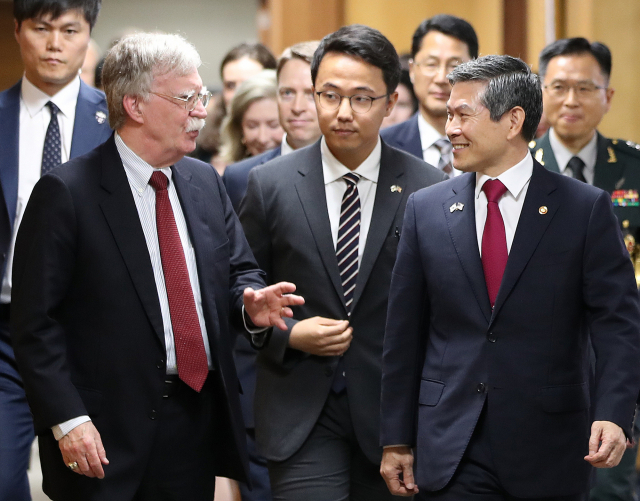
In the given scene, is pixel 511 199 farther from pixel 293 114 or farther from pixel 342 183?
pixel 293 114

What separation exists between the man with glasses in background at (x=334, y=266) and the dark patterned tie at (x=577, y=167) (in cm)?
123

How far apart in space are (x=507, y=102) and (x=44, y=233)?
1.44 m

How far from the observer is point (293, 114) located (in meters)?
4.59

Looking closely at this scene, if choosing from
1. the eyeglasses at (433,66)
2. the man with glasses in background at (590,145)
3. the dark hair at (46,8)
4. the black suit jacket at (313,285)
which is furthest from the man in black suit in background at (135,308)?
the man with glasses in background at (590,145)

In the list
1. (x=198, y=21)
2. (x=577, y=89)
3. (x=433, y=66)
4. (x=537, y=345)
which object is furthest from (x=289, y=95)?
(x=198, y=21)

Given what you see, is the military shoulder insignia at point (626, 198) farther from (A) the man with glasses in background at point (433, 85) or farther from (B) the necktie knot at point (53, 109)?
(B) the necktie knot at point (53, 109)

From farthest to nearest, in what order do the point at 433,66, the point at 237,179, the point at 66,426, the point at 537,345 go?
1. the point at 433,66
2. the point at 237,179
3. the point at 537,345
4. the point at 66,426

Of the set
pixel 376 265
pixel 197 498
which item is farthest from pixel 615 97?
pixel 197 498

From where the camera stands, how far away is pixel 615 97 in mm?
6758

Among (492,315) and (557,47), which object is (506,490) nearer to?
(492,315)

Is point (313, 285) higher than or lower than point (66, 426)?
higher

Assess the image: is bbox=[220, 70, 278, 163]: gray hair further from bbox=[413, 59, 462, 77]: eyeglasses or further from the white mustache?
the white mustache

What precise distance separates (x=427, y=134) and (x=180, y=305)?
1.99m

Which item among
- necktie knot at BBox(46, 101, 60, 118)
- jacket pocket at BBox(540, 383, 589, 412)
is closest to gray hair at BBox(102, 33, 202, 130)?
necktie knot at BBox(46, 101, 60, 118)
